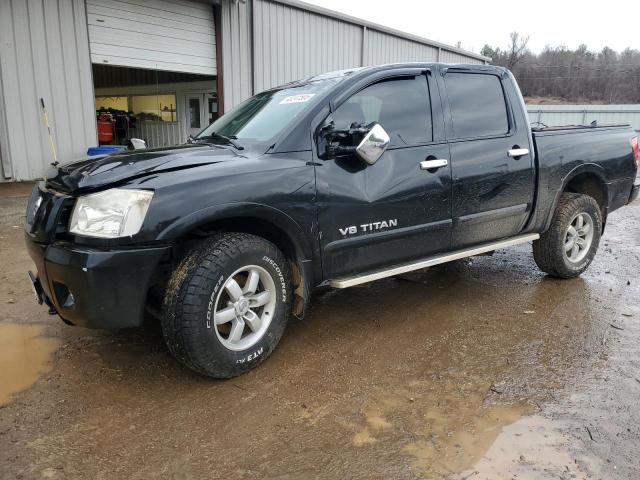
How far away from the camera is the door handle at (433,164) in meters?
3.73

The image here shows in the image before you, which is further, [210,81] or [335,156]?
[210,81]

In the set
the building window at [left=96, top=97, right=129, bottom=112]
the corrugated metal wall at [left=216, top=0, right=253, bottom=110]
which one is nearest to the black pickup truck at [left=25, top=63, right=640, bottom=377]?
the corrugated metal wall at [left=216, top=0, right=253, bottom=110]

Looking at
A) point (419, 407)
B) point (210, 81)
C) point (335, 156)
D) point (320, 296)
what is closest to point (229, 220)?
point (335, 156)

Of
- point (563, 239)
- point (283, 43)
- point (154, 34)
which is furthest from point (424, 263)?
point (283, 43)

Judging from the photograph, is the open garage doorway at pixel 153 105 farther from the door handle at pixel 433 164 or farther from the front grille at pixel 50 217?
the front grille at pixel 50 217

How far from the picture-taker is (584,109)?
27.1 metres

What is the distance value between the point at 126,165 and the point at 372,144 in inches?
57.9

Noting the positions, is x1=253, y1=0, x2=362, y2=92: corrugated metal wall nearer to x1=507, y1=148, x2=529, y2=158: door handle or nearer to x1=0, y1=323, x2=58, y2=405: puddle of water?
x1=507, y1=148, x2=529, y2=158: door handle

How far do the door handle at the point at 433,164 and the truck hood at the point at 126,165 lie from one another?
4.42 feet

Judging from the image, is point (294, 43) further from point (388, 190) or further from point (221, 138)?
point (388, 190)

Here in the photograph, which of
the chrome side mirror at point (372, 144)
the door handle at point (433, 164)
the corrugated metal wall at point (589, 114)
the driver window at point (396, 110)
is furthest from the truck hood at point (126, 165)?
the corrugated metal wall at point (589, 114)

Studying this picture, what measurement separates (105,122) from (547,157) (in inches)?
555

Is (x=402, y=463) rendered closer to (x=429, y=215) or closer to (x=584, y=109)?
(x=429, y=215)

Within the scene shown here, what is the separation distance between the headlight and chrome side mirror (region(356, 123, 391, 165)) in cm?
131
